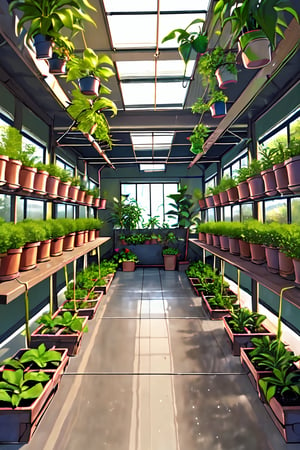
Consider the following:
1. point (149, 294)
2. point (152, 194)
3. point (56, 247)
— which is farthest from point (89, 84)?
point (152, 194)

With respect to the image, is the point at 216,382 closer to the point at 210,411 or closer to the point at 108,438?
the point at 210,411

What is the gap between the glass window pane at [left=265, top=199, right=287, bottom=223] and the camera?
322 cm

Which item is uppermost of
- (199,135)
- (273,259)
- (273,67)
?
(199,135)

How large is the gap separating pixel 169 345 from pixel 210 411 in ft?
3.08

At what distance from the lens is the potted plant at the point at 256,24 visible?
1294 millimetres

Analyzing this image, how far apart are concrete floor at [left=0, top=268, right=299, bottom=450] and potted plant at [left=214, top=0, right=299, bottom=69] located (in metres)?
2.30

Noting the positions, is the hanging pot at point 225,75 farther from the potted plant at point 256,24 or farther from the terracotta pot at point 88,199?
the terracotta pot at point 88,199

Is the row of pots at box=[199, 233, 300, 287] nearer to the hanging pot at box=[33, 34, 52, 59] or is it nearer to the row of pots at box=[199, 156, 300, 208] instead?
the row of pots at box=[199, 156, 300, 208]

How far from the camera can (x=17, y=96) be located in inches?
106


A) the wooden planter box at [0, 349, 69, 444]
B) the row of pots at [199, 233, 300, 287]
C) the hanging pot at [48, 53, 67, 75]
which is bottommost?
the wooden planter box at [0, 349, 69, 444]

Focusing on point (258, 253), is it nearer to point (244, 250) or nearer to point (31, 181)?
point (244, 250)

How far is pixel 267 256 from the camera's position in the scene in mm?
1955

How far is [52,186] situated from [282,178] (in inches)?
90.2

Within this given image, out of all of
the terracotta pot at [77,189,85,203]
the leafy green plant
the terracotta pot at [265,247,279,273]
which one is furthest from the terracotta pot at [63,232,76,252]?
the terracotta pot at [265,247,279,273]
